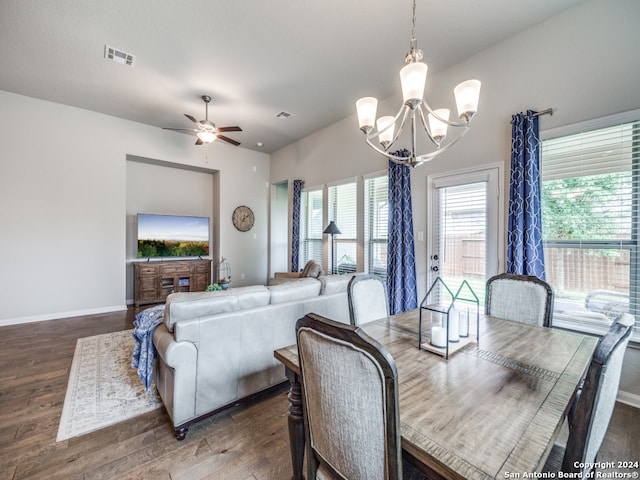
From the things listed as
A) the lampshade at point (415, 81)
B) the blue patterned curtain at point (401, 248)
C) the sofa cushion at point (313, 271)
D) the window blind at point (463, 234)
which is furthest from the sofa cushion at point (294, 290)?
the window blind at point (463, 234)

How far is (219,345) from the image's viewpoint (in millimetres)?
1970

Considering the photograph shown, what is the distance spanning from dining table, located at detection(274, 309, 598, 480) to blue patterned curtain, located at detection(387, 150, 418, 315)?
1890mm

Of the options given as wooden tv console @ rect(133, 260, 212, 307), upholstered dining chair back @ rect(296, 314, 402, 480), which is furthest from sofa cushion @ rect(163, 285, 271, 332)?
wooden tv console @ rect(133, 260, 212, 307)

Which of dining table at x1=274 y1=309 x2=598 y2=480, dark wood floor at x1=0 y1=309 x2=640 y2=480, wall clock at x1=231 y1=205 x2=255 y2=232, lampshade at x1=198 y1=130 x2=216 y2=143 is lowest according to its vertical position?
dark wood floor at x1=0 y1=309 x2=640 y2=480

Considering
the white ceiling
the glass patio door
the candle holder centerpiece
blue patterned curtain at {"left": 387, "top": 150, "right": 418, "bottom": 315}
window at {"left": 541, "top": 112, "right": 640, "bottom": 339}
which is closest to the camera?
the candle holder centerpiece

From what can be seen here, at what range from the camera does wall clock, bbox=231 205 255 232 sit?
21.0 ft

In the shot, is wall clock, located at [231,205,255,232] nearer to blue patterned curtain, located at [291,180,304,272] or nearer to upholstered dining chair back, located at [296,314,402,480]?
blue patterned curtain, located at [291,180,304,272]

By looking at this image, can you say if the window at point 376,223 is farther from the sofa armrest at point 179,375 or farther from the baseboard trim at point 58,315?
the baseboard trim at point 58,315

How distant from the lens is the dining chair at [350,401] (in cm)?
76

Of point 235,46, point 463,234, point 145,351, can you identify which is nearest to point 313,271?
point 463,234

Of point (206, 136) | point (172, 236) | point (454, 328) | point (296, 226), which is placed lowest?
point (454, 328)

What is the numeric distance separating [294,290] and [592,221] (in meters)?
2.72

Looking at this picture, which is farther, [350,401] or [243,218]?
[243,218]

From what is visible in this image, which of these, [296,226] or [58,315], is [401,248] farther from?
[58,315]
